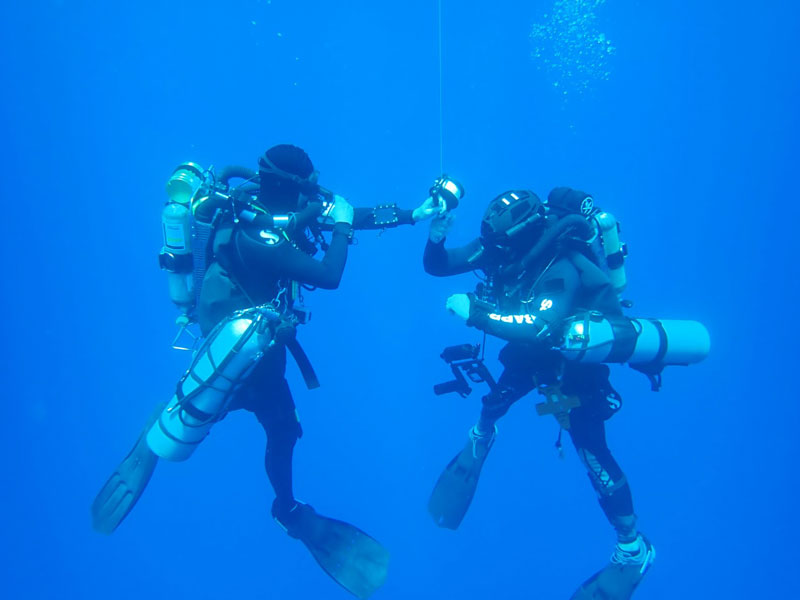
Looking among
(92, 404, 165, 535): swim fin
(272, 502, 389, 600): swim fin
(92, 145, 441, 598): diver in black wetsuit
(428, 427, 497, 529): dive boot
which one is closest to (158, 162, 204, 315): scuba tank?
(92, 145, 441, 598): diver in black wetsuit

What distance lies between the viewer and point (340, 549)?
534 centimetres

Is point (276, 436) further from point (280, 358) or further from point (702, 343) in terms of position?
point (702, 343)

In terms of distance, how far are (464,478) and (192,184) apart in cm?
467

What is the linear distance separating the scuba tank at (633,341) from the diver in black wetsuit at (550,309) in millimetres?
139

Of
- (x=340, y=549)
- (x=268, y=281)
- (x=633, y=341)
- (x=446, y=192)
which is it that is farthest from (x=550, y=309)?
(x=340, y=549)

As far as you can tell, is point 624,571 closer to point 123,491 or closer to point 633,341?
point 633,341

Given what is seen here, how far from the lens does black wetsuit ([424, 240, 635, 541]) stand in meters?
3.88

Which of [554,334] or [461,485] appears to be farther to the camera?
[461,485]

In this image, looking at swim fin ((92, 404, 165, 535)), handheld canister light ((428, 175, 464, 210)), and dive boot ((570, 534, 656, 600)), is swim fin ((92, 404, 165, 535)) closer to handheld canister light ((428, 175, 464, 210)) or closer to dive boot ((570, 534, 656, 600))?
handheld canister light ((428, 175, 464, 210))

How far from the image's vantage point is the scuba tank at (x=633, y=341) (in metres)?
3.85

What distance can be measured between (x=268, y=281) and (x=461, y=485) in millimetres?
3833

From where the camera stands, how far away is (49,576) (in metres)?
12.2

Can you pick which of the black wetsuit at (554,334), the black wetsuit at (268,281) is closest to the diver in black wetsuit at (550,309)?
the black wetsuit at (554,334)

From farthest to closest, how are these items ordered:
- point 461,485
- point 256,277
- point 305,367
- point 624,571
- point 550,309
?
point 461,485, point 624,571, point 305,367, point 256,277, point 550,309
